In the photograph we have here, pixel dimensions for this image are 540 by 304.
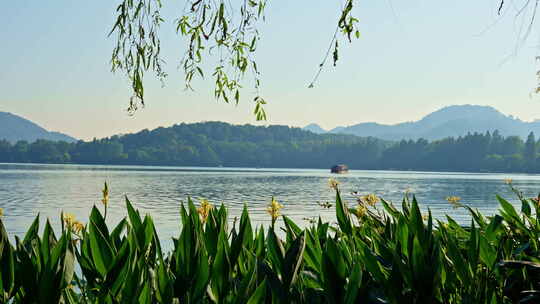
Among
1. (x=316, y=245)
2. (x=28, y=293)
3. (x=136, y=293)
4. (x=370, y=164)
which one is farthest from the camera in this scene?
(x=370, y=164)

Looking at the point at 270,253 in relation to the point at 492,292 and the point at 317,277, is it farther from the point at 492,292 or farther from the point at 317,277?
the point at 492,292

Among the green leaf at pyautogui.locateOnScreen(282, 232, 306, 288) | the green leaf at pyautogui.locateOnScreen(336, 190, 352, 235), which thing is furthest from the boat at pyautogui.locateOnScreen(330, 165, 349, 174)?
the green leaf at pyautogui.locateOnScreen(282, 232, 306, 288)

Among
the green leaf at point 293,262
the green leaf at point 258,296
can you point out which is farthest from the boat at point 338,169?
the green leaf at point 258,296

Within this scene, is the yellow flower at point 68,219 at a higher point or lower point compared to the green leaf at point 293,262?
higher

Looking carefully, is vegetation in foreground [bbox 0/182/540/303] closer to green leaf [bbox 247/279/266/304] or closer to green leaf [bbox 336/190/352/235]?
green leaf [bbox 247/279/266/304]

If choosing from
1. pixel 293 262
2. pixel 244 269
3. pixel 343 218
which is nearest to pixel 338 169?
pixel 343 218

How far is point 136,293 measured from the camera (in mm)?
1918

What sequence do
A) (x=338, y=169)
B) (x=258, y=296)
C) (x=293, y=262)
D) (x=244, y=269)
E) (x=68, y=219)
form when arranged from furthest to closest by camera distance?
(x=338, y=169), (x=68, y=219), (x=244, y=269), (x=293, y=262), (x=258, y=296)

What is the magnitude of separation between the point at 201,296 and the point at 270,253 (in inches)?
12.2

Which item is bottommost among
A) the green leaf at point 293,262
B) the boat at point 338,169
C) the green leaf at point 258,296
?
the green leaf at point 258,296

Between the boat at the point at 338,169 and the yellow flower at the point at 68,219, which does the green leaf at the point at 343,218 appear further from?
→ the boat at the point at 338,169

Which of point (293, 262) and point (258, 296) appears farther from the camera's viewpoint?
point (293, 262)

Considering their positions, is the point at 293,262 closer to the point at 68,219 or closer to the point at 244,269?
the point at 244,269

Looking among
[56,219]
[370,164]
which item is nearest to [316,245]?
[56,219]
